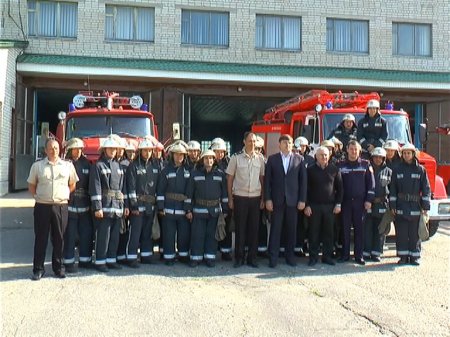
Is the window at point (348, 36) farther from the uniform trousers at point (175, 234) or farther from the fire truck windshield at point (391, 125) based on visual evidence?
the uniform trousers at point (175, 234)

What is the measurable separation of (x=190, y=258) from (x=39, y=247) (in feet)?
7.05

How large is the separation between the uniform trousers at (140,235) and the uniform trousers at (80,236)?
0.56 m

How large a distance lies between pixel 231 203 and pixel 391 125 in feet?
12.8

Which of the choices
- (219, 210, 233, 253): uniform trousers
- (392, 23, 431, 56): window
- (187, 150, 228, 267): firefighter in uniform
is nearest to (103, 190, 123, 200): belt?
(187, 150, 228, 267): firefighter in uniform

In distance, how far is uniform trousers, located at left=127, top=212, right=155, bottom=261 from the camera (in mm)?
7016

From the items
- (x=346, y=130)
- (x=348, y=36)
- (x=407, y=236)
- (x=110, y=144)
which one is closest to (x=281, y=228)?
(x=407, y=236)

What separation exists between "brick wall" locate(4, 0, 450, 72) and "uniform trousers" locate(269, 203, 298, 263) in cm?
1282

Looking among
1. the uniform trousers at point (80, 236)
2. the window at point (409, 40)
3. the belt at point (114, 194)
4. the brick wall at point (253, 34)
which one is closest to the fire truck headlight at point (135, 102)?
the belt at point (114, 194)

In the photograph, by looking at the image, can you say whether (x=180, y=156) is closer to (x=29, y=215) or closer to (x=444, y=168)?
(x=29, y=215)

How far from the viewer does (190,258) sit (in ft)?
23.7

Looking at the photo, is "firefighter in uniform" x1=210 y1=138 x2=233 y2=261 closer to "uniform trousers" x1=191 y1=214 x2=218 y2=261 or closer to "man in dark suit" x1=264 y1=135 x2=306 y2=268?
"uniform trousers" x1=191 y1=214 x2=218 y2=261

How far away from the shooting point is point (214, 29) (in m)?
19.2

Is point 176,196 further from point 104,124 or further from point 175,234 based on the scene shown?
point 104,124

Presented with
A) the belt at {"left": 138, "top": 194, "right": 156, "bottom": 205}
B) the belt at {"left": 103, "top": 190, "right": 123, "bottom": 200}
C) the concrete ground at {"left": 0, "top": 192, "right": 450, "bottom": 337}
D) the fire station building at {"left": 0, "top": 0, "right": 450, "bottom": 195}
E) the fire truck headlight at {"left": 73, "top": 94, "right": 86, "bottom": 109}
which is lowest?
the concrete ground at {"left": 0, "top": 192, "right": 450, "bottom": 337}
